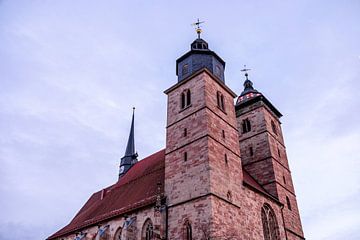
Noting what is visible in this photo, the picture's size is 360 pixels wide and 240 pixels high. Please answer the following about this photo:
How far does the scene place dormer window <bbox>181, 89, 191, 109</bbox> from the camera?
19.5 metres

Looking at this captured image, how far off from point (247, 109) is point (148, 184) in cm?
972

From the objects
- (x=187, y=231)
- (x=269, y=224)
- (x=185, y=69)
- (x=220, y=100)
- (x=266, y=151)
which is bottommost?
(x=187, y=231)

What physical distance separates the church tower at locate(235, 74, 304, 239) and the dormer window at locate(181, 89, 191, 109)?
21.3ft

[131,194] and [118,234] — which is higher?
[131,194]

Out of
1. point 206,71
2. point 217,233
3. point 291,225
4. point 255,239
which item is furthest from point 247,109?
point 217,233

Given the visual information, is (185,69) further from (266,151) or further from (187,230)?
(187,230)

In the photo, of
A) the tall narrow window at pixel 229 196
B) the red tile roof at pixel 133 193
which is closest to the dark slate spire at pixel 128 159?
the red tile roof at pixel 133 193

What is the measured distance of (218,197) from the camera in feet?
49.0

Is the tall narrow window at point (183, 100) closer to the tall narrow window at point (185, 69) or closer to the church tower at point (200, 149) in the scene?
the church tower at point (200, 149)

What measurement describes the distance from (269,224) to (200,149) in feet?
20.0

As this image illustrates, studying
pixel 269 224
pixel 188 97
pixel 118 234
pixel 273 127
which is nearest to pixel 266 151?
pixel 273 127

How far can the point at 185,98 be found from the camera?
64.8 ft

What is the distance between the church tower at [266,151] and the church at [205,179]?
70 millimetres

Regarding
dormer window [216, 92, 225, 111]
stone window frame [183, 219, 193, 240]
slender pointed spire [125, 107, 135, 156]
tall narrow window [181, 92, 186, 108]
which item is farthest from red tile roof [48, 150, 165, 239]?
slender pointed spire [125, 107, 135, 156]
